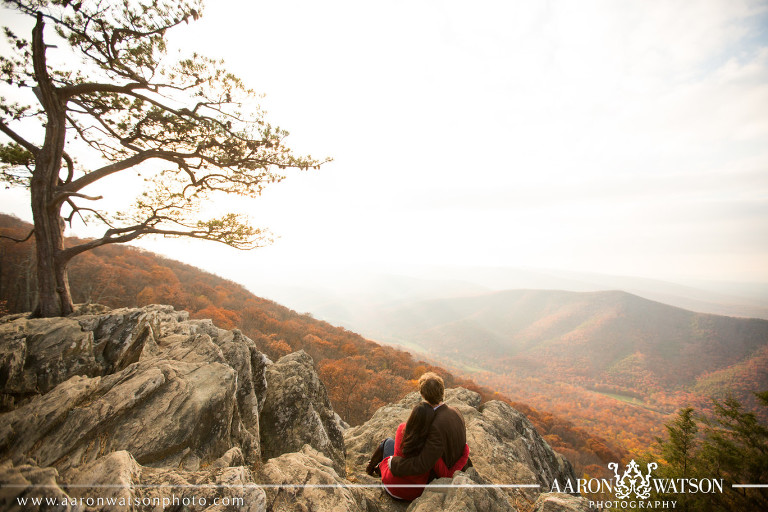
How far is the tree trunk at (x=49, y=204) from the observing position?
7283 millimetres

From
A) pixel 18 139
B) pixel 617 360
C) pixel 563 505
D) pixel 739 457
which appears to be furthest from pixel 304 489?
pixel 617 360

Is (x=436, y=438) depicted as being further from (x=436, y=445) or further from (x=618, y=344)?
(x=618, y=344)

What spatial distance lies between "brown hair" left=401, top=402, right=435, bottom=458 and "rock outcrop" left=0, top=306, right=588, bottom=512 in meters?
0.84

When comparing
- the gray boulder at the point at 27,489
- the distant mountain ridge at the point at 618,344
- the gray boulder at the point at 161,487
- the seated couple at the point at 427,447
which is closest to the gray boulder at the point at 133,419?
the gray boulder at the point at 161,487

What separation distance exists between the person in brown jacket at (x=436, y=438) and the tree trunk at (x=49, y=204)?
1019 centimetres

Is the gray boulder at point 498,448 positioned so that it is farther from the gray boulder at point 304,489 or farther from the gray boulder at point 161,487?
the gray boulder at point 161,487

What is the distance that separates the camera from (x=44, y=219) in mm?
7445

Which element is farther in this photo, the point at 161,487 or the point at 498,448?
the point at 498,448

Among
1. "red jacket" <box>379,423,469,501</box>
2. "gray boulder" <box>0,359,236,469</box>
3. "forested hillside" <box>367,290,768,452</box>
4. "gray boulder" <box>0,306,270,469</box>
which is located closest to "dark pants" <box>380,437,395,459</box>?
"red jacket" <box>379,423,469,501</box>

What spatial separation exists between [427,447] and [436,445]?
0.16m

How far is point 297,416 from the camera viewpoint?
7172 mm

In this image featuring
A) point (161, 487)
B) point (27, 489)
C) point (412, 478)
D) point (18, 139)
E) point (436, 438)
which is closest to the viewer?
point (27, 489)

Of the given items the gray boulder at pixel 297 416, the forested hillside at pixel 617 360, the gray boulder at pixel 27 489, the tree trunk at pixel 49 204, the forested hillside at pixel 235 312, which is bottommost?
the forested hillside at pixel 617 360

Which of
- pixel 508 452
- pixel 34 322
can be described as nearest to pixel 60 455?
pixel 34 322
